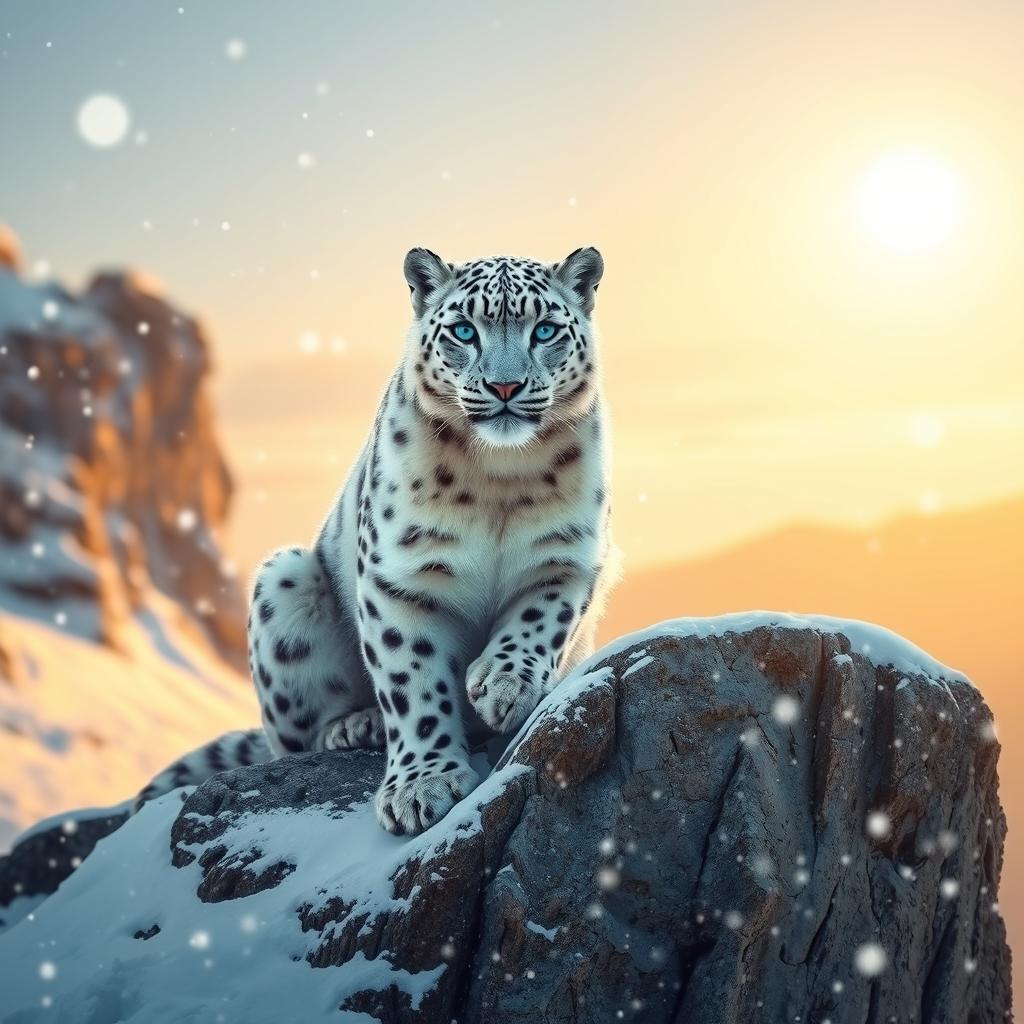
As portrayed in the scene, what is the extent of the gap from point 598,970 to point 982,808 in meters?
2.64

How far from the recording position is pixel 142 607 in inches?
1147

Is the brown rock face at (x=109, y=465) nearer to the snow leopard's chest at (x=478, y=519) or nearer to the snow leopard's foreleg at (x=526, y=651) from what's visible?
the snow leopard's chest at (x=478, y=519)

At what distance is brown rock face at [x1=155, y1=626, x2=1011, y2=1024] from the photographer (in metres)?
5.75

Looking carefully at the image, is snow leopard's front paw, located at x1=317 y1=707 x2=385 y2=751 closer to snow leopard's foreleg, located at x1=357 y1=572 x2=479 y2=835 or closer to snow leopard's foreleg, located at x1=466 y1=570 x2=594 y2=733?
snow leopard's foreleg, located at x1=357 y1=572 x2=479 y2=835

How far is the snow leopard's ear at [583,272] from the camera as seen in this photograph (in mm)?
7469

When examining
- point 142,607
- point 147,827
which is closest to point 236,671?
point 142,607

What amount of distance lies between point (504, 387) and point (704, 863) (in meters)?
2.56

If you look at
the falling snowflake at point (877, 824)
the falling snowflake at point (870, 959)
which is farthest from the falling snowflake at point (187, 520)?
the falling snowflake at point (870, 959)


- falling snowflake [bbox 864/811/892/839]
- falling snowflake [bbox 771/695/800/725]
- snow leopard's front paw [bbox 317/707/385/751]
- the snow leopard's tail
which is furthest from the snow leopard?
the snow leopard's tail

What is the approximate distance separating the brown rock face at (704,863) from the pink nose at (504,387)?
1458 millimetres

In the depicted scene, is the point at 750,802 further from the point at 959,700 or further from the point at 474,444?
the point at 474,444

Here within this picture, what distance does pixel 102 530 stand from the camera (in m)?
29.0

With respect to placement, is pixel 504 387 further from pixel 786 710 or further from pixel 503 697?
pixel 786 710

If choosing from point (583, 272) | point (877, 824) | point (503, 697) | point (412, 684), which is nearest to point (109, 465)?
point (583, 272)
